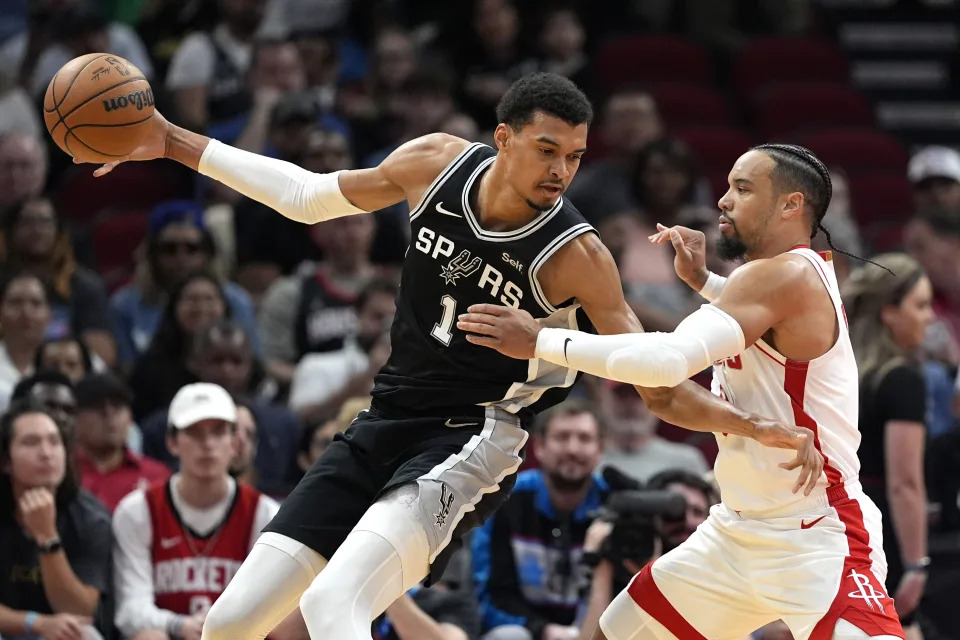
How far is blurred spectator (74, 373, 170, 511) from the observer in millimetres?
7559

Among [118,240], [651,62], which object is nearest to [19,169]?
[118,240]

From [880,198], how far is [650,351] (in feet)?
25.5

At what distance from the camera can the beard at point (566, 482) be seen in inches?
289

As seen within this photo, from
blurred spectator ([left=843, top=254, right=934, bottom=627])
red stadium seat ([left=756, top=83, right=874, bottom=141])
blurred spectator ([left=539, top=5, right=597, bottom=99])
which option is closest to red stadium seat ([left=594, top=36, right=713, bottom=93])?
blurred spectator ([left=539, top=5, right=597, bottom=99])

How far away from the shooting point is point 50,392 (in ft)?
24.3

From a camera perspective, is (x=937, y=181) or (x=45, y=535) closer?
(x=45, y=535)

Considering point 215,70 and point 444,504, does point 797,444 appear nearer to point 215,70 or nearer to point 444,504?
point 444,504

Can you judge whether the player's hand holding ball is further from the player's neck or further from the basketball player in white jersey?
the player's neck

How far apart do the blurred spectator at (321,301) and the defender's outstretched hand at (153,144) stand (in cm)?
366

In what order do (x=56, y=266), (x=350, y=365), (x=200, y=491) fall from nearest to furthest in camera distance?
(x=200, y=491), (x=350, y=365), (x=56, y=266)

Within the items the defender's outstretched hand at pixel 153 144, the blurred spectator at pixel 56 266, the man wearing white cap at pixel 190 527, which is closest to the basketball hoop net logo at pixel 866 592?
the defender's outstretched hand at pixel 153 144

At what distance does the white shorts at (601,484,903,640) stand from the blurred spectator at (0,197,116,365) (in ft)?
15.7

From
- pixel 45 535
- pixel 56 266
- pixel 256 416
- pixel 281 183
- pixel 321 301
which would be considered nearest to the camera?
pixel 281 183

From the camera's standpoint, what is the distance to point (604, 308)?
194 inches
